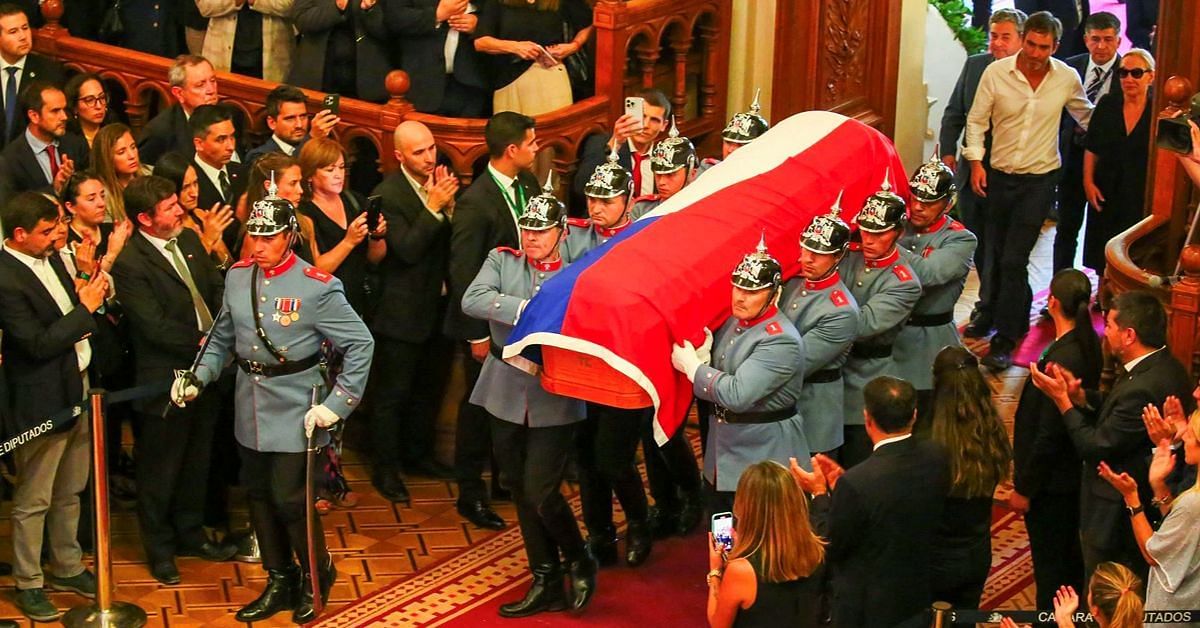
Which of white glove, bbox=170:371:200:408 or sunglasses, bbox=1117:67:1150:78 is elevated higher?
sunglasses, bbox=1117:67:1150:78

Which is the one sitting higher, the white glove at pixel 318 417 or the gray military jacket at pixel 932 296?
the gray military jacket at pixel 932 296

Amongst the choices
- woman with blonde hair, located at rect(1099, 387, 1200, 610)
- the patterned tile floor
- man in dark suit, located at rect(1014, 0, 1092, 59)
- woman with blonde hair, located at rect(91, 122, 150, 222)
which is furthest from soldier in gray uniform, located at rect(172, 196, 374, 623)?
man in dark suit, located at rect(1014, 0, 1092, 59)

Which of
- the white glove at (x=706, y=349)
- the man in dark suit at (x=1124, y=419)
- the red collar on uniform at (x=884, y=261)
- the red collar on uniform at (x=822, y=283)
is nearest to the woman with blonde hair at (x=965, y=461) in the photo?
the man in dark suit at (x=1124, y=419)

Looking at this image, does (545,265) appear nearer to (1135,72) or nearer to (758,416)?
(758,416)

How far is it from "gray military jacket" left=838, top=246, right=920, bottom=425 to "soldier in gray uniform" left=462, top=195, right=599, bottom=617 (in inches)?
38.9

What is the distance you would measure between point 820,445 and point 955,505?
0.80 m

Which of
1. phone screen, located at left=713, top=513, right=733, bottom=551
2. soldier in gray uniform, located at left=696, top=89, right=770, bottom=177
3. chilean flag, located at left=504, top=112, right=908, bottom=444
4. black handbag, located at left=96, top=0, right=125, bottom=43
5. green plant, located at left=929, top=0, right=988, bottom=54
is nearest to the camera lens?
phone screen, located at left=713, top=513, right=733, bottom=551

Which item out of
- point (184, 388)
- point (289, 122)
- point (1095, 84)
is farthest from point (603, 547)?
point (1095, 84)

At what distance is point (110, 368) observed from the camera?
7.04 meters

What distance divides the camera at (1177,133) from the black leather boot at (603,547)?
244cm

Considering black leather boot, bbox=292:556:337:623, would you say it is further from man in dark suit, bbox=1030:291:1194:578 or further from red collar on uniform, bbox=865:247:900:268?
man in dark suit, bbox=1030:291:1194:578

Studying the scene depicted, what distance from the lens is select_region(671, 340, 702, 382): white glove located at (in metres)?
6.19

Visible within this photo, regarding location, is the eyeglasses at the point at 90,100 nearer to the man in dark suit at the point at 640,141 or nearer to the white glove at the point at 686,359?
the man in dark suit at the point at 640,141

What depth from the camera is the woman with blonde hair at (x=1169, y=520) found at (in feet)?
17.0
